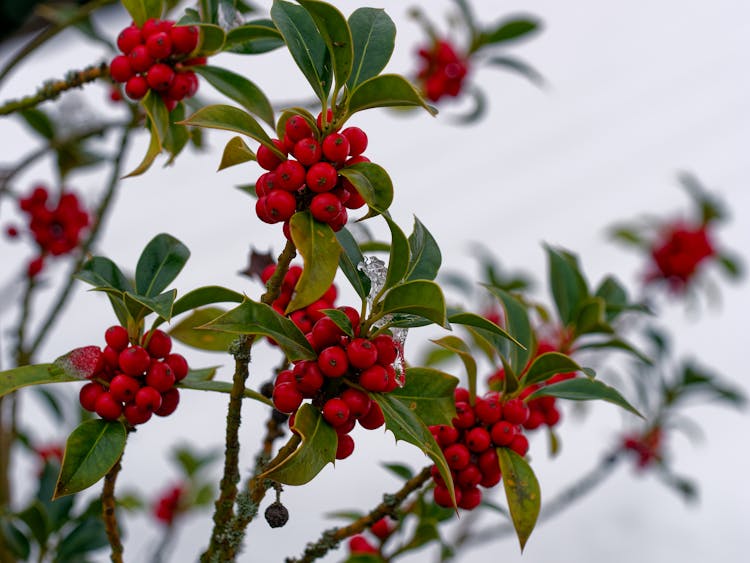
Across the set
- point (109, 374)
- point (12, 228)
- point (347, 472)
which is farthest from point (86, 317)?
point (109, 374)

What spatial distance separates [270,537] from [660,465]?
1.06 meters

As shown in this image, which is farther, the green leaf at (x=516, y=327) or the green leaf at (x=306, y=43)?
the green leaf at (x=516, y=327)

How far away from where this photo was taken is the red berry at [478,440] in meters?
0.71

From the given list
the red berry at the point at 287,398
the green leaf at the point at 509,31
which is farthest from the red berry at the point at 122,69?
the green leaf at the point at 509,31

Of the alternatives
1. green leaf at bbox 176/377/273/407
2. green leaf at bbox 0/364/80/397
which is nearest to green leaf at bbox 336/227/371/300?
green leaf at bbox 176/377/273/407

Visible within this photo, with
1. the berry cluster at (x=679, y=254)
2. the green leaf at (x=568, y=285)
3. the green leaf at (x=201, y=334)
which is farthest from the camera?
the berry cluster at (x=679, y=254)

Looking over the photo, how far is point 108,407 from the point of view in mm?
624

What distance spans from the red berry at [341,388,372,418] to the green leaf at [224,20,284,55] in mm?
347

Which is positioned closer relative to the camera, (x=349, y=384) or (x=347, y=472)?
(x=349, y=384)

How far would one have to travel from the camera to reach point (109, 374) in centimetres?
65

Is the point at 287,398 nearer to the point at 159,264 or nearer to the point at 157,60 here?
the point at 159,264

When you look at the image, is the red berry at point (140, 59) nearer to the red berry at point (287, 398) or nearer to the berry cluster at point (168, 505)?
the red berry at point (287, 398)

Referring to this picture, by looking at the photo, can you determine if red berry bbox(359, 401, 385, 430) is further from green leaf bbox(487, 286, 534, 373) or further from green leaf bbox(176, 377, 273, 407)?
green leaf bbox(487, 286, 534, 373)

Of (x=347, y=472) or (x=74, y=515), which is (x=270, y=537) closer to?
(x=347, y=472)
